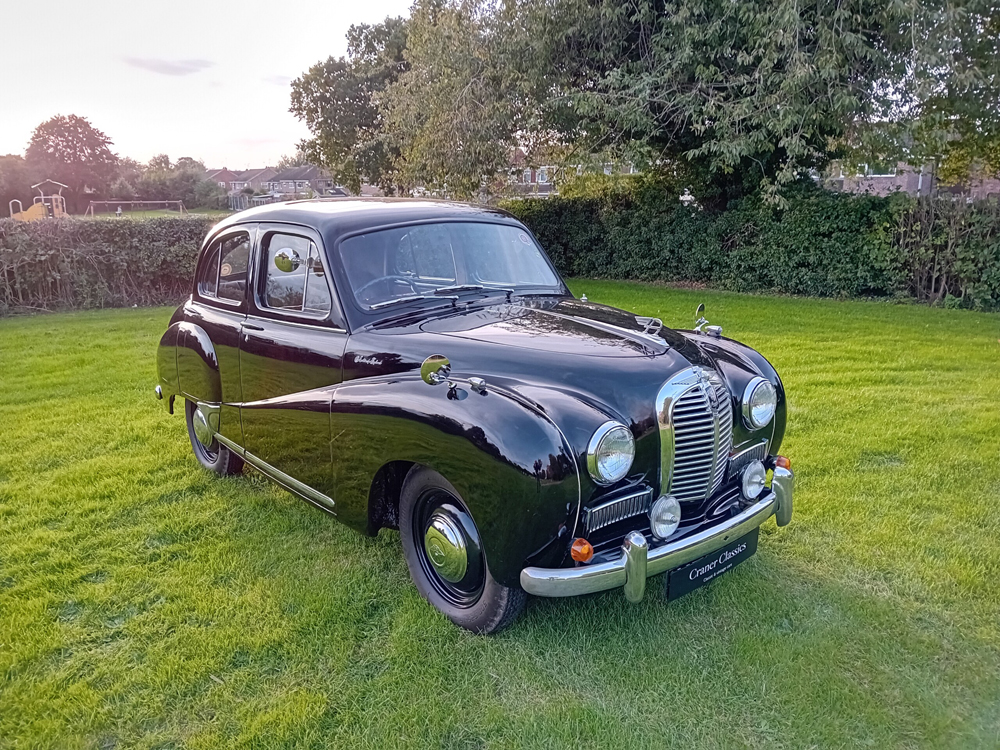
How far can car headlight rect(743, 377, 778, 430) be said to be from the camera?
3.40 metres

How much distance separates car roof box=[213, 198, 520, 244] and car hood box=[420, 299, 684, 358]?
672 millimetres

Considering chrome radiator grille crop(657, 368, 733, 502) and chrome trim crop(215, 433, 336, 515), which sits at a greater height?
chrome radiator grille crop(657, 368, 733, 502)

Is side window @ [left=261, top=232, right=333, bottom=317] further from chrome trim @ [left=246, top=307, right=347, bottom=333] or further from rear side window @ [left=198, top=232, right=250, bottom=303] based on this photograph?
rear side window @ [left=198, top=232, right=250, bottom=303]

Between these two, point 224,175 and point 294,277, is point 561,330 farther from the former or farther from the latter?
point 224,175

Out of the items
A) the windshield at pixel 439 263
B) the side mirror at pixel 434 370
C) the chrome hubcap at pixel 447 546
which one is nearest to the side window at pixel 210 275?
the windshield at pixel 439 263

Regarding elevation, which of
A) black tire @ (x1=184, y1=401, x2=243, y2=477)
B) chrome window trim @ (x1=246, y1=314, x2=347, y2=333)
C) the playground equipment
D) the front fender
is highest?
the playground equipment

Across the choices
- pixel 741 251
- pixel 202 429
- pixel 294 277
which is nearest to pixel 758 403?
pixel 294 277

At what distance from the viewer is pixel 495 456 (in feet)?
8.97

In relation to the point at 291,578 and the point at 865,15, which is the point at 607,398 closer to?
the point at 291,578

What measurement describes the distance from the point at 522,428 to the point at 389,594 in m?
Answer: 1.38

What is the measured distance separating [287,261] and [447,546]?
1783 mm

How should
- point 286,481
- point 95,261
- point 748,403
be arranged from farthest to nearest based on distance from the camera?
point 95,261, point 286,481, point 748,403

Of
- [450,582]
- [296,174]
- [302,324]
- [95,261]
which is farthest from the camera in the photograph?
[296,174]

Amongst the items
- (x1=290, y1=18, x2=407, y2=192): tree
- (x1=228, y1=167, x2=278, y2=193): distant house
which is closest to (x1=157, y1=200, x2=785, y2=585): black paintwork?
(x1=290, y1=18, x2=407, y2=192): tree
